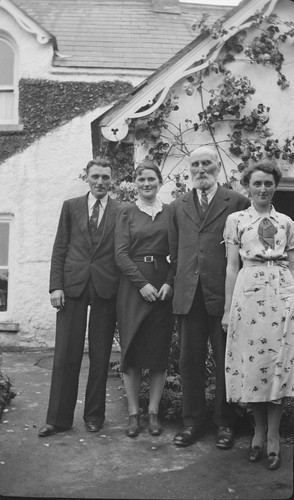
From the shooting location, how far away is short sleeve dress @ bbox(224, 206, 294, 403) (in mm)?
4137

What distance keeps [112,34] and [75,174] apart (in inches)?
118

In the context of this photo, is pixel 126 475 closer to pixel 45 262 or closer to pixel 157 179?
pixel 157 179

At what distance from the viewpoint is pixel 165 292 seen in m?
4.82

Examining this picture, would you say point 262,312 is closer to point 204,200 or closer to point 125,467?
point 204,200

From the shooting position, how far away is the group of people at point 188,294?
4172 millimetres

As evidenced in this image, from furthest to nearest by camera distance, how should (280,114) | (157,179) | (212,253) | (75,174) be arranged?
(75,174), (280,114), (157,179), (212,253)

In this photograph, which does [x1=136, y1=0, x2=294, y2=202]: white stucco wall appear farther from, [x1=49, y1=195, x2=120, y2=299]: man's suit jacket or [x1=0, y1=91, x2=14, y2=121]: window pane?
[x1=0, y1=91, x2=14, y2=121]: window pane

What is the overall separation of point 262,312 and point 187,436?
3.86 ft

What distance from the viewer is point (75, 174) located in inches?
417

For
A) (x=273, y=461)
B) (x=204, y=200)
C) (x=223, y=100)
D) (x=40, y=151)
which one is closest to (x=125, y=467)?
(x=273, y=461)

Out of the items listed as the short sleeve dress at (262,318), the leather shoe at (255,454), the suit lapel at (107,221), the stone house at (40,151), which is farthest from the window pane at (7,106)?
the leather shoe at (255,454)

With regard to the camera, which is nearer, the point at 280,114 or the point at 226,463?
the point at 226,463

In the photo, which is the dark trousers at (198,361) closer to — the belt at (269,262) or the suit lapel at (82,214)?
the belt at (269,262)

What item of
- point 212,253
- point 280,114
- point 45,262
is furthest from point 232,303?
point 45,262
